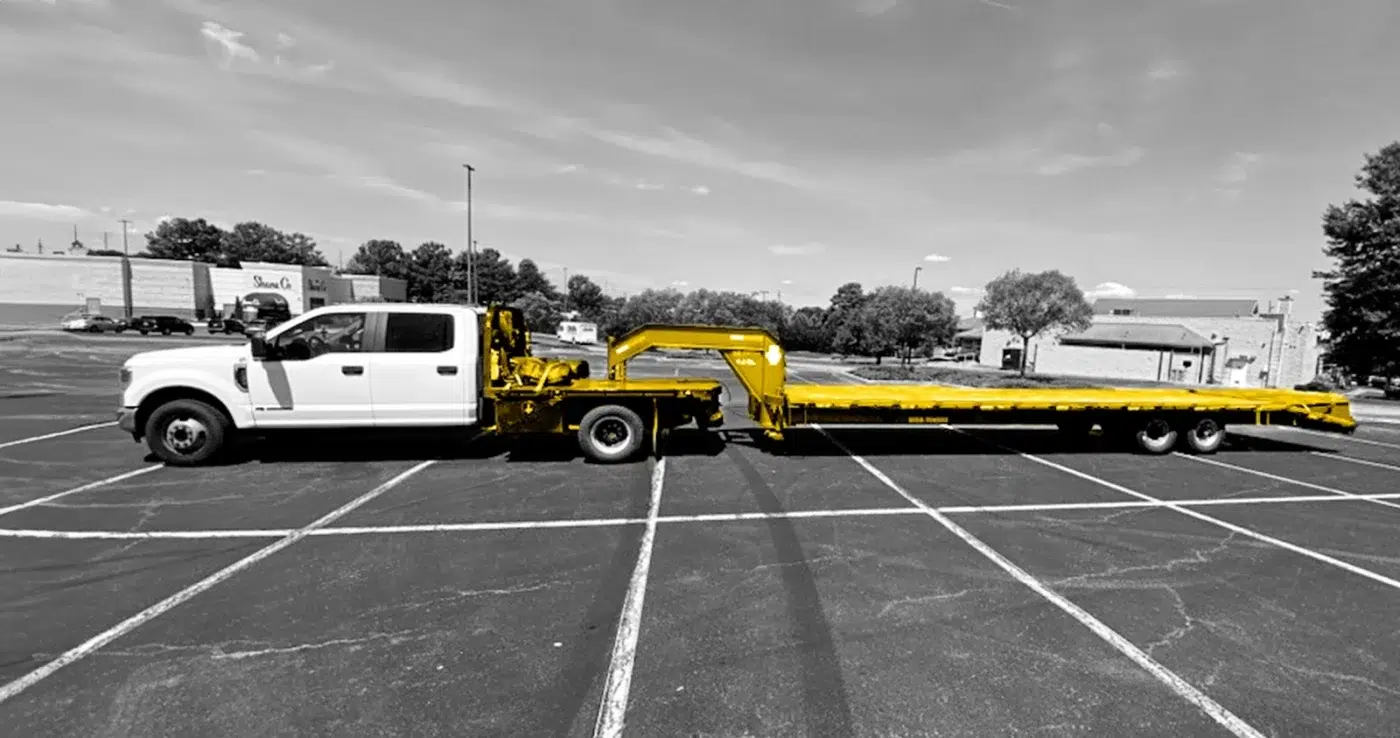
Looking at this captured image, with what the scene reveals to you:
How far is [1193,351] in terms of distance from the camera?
3925 cm

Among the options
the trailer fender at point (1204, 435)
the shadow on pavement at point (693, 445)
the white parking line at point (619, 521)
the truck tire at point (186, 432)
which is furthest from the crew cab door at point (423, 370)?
the trailer fender at point (1204, 435)

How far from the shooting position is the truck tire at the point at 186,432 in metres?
7.50

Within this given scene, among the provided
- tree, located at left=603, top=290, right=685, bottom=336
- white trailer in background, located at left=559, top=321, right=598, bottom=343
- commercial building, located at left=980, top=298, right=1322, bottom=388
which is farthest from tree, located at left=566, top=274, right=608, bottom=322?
commercial building, located at left=980, top=298, right=1322, bottom=388

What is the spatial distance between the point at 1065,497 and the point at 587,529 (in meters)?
5.73

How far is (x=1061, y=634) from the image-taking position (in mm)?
3906

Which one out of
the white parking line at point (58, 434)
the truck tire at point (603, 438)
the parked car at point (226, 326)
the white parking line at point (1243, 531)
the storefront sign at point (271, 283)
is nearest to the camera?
the white parking line at point (1243, 531)

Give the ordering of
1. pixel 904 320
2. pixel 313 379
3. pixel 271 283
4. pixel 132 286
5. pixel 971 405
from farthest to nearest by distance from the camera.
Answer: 1. pixel 271 283
2. pixel 132 286
3. pixel 904 320
4. pixel 971 405
5. pixel 313 379

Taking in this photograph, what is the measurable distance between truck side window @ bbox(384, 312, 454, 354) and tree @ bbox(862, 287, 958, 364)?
98.3 feet

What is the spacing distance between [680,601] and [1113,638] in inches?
114

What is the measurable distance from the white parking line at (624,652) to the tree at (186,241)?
119 metres

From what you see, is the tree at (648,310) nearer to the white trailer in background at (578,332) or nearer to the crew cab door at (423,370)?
the white trailer in background at (578,332)

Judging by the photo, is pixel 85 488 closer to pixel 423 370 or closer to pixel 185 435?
pixel 185 435

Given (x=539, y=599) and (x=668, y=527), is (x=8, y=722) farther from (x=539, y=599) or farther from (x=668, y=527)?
(x=668, y=527)

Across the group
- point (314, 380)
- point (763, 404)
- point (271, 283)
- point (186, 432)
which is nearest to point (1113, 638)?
point (763, 404)
